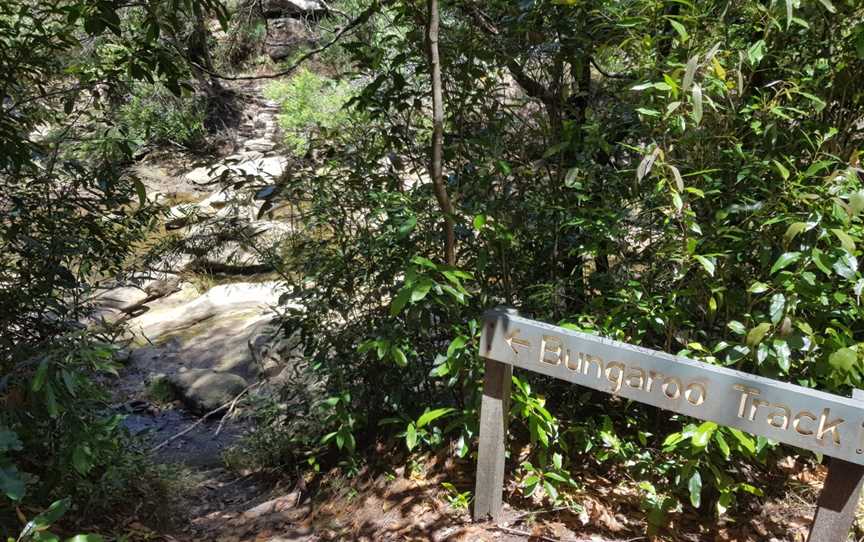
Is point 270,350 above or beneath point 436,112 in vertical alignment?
beneath

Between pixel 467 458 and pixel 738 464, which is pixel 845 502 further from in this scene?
pixel 467 458

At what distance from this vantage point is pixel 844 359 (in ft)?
7.25

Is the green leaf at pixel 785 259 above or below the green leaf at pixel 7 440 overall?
above

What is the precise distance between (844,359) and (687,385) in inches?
21.2

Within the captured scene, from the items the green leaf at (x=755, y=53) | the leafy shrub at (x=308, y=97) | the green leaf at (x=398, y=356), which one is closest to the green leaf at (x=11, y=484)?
the green leaf at (x=398, y=356)

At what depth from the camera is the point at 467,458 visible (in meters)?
3.36

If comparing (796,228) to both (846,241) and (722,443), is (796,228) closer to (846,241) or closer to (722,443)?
(846,241)

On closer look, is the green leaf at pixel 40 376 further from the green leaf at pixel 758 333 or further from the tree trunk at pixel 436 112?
the green leaf at pixel 758 333

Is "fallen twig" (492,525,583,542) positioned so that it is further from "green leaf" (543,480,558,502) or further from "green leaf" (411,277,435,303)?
"green leaf" (411,277,435,303)

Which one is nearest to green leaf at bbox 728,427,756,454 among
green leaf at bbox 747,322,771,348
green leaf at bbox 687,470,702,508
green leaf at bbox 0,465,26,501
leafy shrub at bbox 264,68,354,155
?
green leaf at bbox 687,470,702,508

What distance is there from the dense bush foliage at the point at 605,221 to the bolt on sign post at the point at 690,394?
22 centimetres

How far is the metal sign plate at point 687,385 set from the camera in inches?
78.3

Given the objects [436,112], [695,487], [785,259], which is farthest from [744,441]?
[436,112]

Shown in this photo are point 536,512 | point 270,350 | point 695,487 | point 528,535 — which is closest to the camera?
point 695,487
